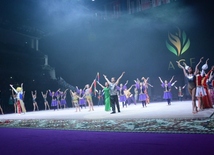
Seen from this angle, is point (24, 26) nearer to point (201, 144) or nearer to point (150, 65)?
point (150, 65)

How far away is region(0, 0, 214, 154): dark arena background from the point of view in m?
16.2

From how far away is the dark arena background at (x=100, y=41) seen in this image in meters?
16.2

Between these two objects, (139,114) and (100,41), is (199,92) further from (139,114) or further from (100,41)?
(100,41)

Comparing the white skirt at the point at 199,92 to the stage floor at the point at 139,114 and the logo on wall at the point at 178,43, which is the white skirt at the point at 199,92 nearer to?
the stage floor at the point at 139,114

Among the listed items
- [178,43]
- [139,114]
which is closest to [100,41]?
[178,43]

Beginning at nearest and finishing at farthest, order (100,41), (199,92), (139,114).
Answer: (199,92) → (139,114) → (100,41)

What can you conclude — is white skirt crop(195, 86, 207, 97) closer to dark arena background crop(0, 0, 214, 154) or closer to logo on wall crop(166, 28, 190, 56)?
dark arena background crop(0, 0, 214, 154)

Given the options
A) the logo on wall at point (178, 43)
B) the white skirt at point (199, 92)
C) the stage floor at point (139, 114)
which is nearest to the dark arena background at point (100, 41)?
the logo on wall at point (178, 43)

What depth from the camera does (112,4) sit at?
2011cm

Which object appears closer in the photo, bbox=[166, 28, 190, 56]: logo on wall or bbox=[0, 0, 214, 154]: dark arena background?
bbox=[0, 0, 214, 154]: dark arena background

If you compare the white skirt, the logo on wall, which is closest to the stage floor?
the white skirt

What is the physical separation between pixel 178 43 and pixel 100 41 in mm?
7898

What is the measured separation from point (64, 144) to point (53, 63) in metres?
22.4

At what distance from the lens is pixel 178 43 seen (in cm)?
1683
